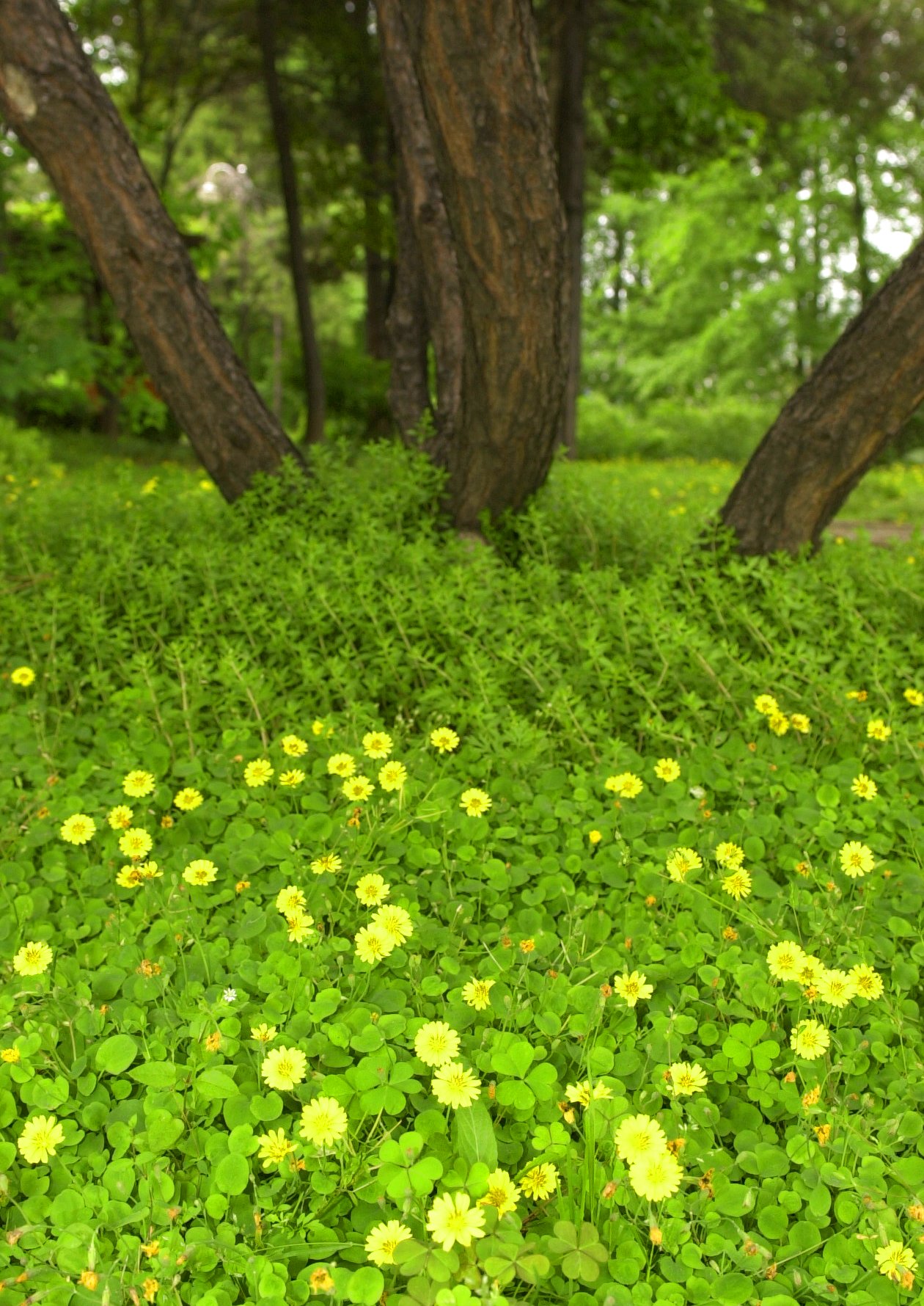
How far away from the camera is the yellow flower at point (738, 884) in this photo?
220 centimetres

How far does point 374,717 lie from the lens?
3084 millimetres

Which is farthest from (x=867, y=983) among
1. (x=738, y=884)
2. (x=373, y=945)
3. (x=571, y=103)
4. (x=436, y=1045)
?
(x=571, y=103)

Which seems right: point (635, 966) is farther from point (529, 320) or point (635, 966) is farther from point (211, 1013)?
point (529, 320)

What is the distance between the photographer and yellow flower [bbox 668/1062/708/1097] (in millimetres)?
1709

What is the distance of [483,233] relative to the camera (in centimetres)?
361

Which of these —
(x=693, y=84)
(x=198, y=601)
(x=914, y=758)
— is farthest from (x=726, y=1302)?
(x=693, y=84)

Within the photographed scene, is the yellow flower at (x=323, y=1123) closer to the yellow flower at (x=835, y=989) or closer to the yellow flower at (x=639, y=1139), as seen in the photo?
the yellow flower at (x=639, y=1139)

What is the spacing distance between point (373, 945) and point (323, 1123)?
44 cm

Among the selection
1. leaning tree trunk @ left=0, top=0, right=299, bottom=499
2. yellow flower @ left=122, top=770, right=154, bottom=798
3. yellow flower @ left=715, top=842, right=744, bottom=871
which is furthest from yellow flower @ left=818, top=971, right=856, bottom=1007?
leaning tree trunk @ left=0, top=0, right=299, bottom=499

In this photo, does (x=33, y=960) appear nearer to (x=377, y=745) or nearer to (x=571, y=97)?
(x=377, y=745)

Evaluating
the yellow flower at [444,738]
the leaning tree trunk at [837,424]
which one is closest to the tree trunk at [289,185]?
the leaning tree trunk at [837,424]

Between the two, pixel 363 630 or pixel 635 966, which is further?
pixel 363 630

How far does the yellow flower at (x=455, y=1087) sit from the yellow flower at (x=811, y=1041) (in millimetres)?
645

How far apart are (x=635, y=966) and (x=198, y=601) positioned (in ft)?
8.05
